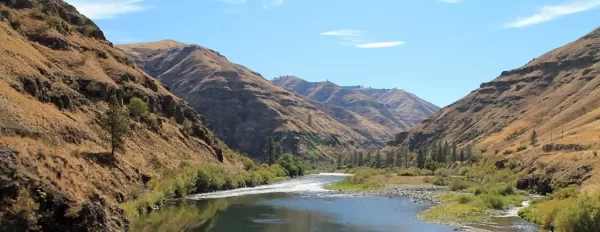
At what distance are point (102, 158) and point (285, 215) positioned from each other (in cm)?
2932

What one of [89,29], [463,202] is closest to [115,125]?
[463,202]

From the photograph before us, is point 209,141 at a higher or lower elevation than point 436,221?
higher

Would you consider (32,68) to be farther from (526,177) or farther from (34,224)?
(526,177)

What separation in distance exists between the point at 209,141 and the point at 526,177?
8287cm

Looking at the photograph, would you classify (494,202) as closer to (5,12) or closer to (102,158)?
(102,158)

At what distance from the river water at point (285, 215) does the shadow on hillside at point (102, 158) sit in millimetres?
10846

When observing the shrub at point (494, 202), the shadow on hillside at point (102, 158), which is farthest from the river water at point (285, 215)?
the shadow on hillside at point (102, 158)

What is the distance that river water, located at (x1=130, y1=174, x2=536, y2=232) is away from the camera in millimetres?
61344

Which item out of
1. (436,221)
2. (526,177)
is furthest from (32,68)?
(526,177)

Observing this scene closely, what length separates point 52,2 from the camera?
131 m

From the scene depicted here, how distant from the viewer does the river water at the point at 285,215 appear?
61.3 meters

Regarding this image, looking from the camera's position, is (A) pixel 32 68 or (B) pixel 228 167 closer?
(A) pixel 32 68

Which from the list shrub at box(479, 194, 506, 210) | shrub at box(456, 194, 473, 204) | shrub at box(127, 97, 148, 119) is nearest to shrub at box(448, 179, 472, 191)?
shrub at box(456, 194, 473, 204)

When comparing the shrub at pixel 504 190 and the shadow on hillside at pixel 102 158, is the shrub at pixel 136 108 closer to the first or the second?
the shadow on hillside at pixel 102 158
